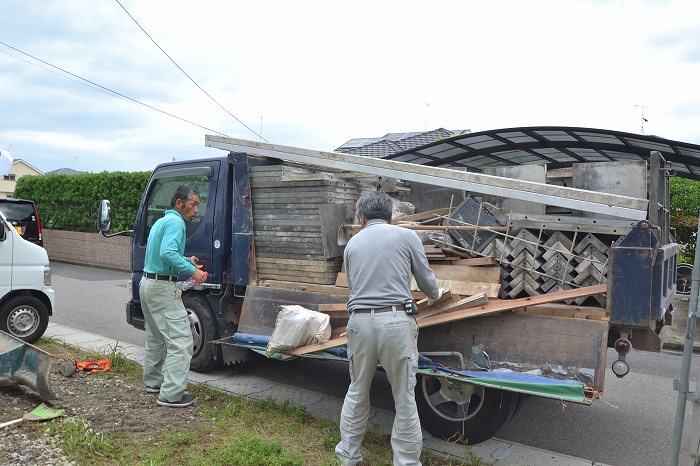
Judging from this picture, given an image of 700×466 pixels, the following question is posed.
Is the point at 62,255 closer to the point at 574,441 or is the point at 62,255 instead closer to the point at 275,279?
the point at 275,279

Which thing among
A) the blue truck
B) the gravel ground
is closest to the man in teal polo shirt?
the gravel ground

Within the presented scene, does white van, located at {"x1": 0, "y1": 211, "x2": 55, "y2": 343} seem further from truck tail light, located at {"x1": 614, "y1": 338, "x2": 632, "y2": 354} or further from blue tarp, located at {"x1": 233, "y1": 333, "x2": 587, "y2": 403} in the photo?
truck tail light, located at {"x1": 614, "y1": 338, "x2": 632, "y2": 354}

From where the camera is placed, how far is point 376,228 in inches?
139

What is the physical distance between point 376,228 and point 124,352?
4545 mm

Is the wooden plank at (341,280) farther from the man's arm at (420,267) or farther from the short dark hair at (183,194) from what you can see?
the short dark hair at (183,194)

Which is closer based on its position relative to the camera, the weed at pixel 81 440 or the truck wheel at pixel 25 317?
the weed at pixel 81 440

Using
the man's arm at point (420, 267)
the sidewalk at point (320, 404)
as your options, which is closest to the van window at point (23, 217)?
the sidewalk at point (320, 404)

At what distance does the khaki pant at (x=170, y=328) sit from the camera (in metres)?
4.68

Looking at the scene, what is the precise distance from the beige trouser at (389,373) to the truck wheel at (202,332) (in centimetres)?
247

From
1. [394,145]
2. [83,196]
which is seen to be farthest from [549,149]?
[83,196]

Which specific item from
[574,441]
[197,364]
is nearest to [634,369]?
[574,441]

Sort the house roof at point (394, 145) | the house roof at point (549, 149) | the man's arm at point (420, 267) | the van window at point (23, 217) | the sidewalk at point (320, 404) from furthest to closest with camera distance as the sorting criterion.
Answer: the house roof at point (394, 145) → the van window at point (23, 217) → the house roof at point (549, 149) → the sidewalk at point (320, 404) → the man's arm at point (420, 267)

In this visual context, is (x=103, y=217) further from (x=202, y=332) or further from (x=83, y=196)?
(x=83, y=196)

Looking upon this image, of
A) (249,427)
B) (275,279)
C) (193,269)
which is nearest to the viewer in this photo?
(249,427)
